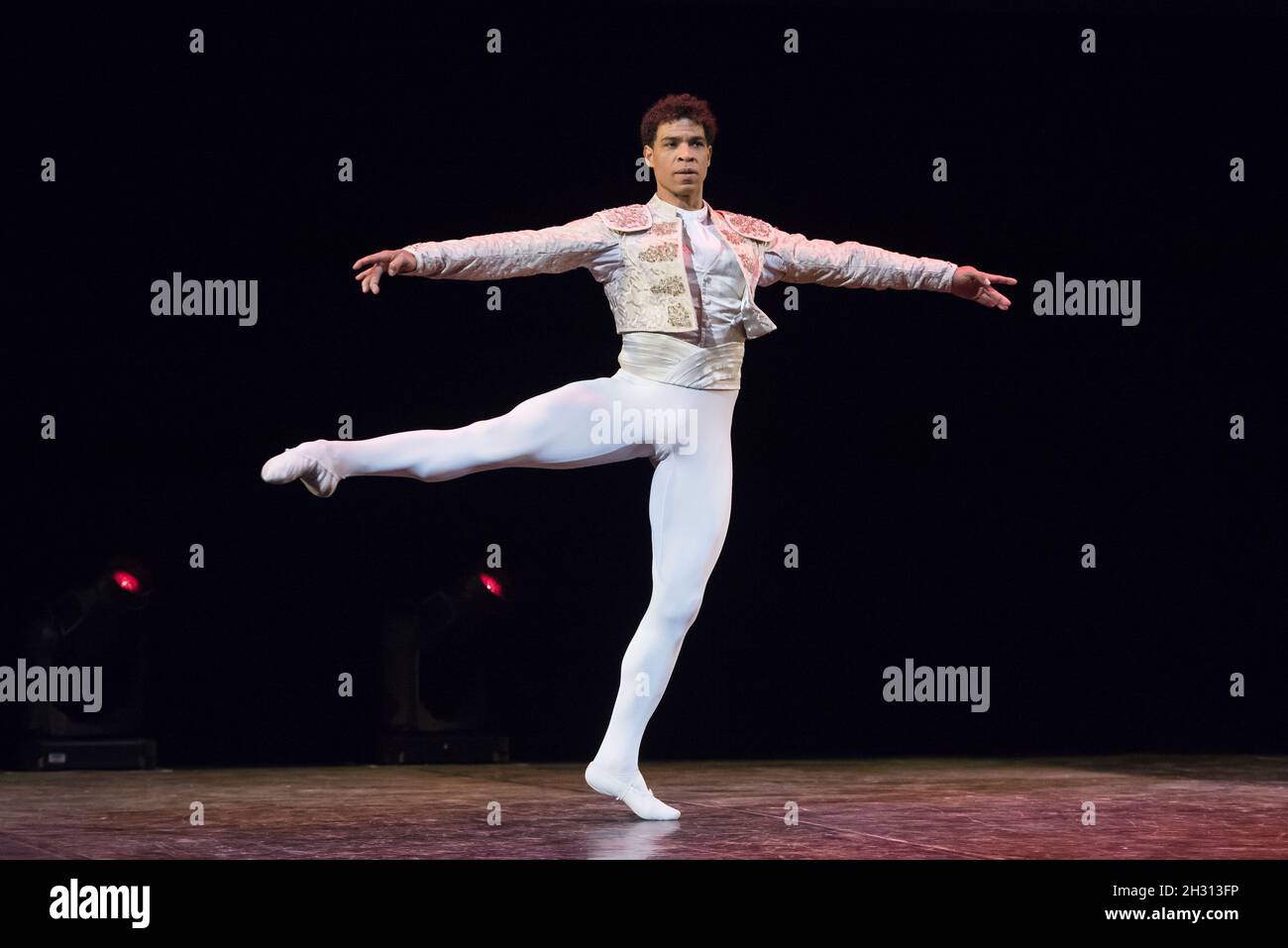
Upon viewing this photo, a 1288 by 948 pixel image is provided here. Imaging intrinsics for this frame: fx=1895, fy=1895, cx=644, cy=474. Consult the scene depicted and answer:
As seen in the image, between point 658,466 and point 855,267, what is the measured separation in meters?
0.66

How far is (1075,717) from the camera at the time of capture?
6566 millimetres

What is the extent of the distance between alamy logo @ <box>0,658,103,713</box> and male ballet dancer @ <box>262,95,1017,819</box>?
6.33 ft

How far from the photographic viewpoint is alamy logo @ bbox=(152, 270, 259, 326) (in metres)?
5.87

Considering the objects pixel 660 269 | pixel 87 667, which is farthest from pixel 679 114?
pixel 87 667

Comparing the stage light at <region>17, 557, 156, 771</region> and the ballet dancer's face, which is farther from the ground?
the ballet dancer's face

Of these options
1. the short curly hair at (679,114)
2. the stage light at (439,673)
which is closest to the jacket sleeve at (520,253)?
the short curly hair at (679,114)

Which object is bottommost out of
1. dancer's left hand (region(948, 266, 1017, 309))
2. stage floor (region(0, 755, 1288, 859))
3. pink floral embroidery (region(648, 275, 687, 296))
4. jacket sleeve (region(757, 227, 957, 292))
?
stage floor (region(0, 755, 1288, 859))

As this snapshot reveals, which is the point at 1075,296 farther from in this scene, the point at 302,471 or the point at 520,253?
the point at 302,471

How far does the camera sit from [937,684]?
252 inches

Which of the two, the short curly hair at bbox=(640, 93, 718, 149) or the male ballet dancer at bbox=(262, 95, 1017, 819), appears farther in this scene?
the short curly hair at bbox=(640, 93, 718, 149)

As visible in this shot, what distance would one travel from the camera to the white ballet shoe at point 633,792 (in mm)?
4242

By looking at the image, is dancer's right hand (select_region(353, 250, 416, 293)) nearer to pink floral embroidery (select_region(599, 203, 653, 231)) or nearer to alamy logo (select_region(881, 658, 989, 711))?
pink floral embroidery (select_region(599, 203, 653, 231))
